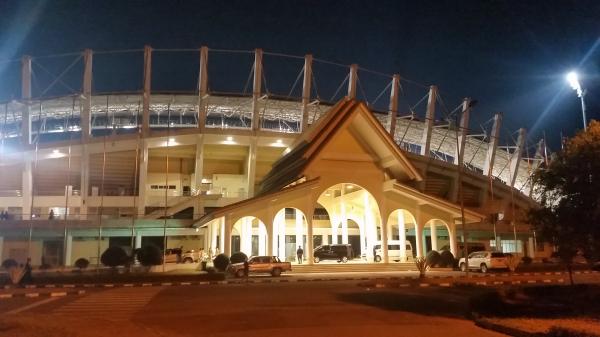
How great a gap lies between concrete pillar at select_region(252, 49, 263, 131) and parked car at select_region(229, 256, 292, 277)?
75.0ft

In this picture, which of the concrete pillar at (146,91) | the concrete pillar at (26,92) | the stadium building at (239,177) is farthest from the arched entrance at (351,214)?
the concrete pillar at (26,92)

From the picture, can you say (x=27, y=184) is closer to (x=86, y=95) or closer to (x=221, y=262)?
(x=86, y=95)

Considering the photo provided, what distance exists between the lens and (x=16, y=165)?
165ft

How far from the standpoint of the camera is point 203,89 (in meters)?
50.3

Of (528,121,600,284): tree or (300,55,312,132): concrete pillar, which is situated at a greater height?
(300,55,312,132): concrete pillar

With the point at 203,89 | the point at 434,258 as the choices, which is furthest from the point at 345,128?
the point at 203,89

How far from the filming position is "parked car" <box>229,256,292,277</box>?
30000 mm

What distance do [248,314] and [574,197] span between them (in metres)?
10.8

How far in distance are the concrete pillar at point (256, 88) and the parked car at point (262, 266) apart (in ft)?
75.0

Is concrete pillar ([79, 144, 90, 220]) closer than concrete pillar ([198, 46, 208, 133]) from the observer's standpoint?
Yes

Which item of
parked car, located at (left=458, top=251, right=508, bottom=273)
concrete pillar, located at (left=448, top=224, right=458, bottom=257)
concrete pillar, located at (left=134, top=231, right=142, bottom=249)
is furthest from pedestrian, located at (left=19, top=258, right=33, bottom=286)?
concrete pillar, located at (left=448, top=224, right=458, bottom=257)

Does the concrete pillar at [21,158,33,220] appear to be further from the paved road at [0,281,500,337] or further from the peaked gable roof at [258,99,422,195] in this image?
the paved road at [0,281,500,337]

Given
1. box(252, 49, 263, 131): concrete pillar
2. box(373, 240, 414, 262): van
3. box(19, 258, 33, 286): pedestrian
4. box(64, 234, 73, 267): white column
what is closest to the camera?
box(19, 258, 33, 286): pedestrian

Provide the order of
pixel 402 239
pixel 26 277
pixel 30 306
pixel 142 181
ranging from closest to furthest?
pixel 30 306 → pixel 26 277 → pixel 402 239 → pixel 142 181
